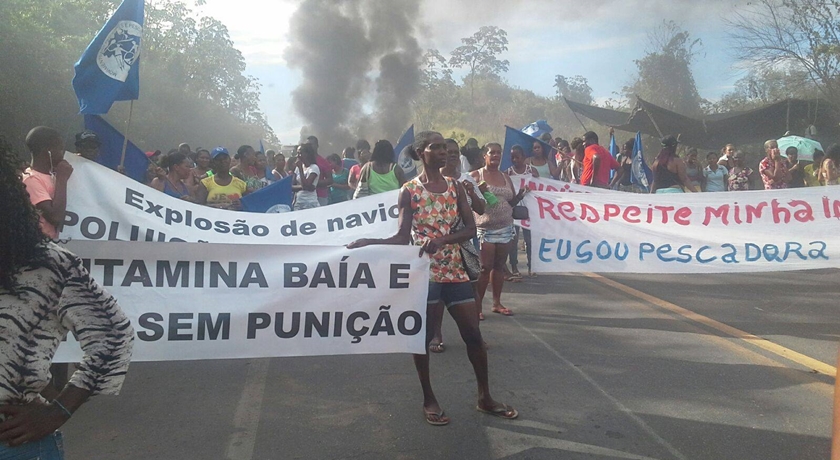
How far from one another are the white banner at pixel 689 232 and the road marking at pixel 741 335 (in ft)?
1.58

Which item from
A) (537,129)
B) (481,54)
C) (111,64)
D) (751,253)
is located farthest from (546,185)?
(481,54)

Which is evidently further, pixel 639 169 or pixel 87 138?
pixel 639 169

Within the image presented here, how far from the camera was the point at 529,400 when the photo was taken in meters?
4.09

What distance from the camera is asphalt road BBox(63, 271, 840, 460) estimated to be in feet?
11.3

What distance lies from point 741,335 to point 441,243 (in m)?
3.34

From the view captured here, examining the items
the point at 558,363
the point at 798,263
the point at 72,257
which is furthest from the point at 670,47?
the point at 72,257

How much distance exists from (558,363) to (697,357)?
3.57 ft

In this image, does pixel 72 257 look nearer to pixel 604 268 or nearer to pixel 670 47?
pixel 604 268

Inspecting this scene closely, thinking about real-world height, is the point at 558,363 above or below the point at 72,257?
below

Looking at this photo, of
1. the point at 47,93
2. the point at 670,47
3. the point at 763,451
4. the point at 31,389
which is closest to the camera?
the point at 31,389

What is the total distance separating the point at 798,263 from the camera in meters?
6.14

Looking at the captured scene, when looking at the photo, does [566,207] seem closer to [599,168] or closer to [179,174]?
[599,168]

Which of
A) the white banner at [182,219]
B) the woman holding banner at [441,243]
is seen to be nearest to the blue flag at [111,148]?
the white banner at [182,219]

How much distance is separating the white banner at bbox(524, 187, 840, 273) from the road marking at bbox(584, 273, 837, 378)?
0.48 meters
